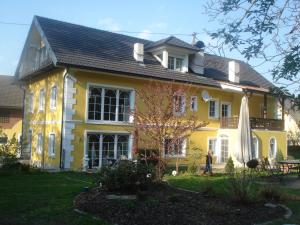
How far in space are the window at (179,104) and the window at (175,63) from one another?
756 cm

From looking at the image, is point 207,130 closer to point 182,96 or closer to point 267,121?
point 267,121

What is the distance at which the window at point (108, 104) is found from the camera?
71.1 ft

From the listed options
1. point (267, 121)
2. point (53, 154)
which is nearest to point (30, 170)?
point (53, 154)

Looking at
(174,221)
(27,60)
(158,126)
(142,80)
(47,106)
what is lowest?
(174,221)

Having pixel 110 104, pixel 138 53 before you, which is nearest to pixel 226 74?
pixel 138 53

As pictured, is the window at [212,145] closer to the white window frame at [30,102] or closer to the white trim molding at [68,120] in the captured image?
the white trim molding at [68,120]

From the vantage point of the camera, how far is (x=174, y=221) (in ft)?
27.0

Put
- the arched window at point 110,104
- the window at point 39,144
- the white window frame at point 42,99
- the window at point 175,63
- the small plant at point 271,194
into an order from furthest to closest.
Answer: the window at point 175,63 → the white window frame at point 42,99 → the window at point 39,144 → the arched window at point 110,104 → the small plant at point 271,194

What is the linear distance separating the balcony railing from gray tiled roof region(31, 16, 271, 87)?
2.64 meters

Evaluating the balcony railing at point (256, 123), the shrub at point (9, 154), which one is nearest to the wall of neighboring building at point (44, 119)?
A: the shrub at point (9, 154)

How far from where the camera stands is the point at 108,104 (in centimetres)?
2211

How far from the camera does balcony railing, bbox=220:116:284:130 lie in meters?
27.0

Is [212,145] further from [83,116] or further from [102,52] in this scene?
[83,116]

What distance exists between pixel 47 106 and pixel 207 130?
10304 mm
